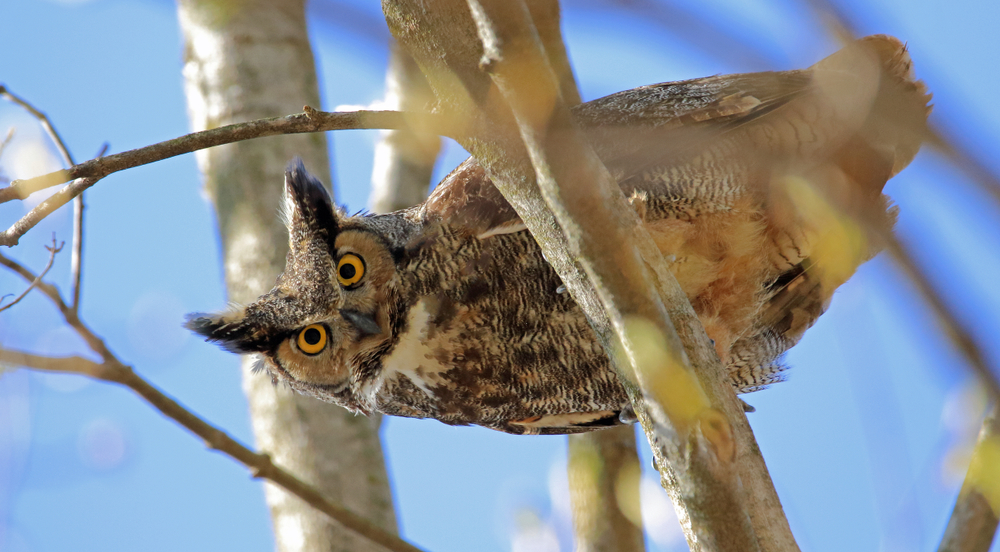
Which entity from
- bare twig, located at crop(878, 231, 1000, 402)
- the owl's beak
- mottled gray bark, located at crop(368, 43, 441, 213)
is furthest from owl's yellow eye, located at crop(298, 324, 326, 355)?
bare twig, located at crop(878, 231, 1000, 402)

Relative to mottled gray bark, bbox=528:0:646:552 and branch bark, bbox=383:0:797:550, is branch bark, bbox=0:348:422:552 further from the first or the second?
mottled gray bark, bbox=528:0:646:552

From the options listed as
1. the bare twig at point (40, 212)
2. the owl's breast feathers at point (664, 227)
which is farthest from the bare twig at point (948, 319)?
the owl's breast feathers at point (664, 227)

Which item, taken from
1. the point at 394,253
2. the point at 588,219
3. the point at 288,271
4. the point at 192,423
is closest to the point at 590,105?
the point at 394,253

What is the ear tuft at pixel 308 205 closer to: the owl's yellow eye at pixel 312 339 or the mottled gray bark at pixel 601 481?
the owl's yellow eye at pixel 312 339

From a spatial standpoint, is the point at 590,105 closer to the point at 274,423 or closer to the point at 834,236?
the point at 834,236

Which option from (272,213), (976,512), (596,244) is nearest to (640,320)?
(596,244)

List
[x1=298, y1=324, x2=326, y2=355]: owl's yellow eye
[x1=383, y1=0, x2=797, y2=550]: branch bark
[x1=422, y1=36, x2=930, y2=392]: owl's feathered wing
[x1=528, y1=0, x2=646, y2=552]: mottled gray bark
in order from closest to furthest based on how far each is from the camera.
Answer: [x1=383, y1=0, x2=797, y2=550]: branch bark < [x1=422, y1=36, x2=930, y2=392]: owl's feathered wing < [x1=298, y1=324, x2=326, y2=355]: owl's yellow eye < [x1=528, y1=0, x2=646, y2=552]: mottled gray bark

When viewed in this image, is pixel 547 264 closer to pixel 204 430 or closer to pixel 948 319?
pixel 204 430
